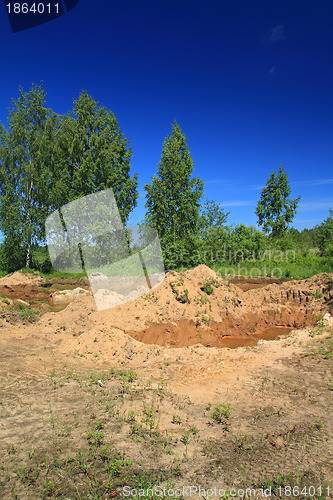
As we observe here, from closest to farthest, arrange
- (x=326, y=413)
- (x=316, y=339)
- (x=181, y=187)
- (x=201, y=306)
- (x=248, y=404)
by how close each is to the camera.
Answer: (x=326, y=413) → (x=248, y=404) → (x=316, y=339) → (x=201, y=306) → (x=181, y=187)

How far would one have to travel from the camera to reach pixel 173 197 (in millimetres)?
19109

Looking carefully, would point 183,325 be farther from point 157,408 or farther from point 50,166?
point 50,166

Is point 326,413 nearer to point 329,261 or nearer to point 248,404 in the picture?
point 248,404

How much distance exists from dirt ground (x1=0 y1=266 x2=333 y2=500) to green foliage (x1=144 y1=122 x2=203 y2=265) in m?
8.04

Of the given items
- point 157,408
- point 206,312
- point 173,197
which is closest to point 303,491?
point 157,408

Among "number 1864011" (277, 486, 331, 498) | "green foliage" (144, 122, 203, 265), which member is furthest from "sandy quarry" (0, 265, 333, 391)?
"green foliage" (144, 122, 203, 265)

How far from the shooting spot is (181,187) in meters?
19.0

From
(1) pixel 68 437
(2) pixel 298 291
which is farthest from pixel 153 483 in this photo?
(2) pixel 298 291

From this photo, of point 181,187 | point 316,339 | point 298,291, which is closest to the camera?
point 316,339

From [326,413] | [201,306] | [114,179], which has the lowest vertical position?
[326,413]

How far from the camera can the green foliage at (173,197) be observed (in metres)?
18.8

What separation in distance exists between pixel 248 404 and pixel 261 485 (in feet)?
6.79

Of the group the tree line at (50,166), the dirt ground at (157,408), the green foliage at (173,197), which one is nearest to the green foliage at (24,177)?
the tree line at (50,166)

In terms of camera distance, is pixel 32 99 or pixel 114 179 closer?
pixel 114 179
